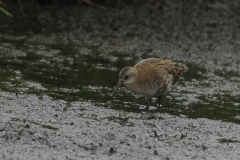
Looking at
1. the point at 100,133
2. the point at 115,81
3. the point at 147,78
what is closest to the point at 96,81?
the point at 115,81

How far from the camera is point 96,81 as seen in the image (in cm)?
789

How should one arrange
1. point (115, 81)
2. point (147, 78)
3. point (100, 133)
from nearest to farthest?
point (100, 133) < point (147, 78) < point (115, 81)

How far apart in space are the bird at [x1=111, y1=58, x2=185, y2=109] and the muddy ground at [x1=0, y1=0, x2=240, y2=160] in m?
0.39

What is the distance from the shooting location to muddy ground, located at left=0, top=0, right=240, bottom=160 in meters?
4.63

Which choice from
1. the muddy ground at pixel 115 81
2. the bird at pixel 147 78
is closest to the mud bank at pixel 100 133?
the muddy ground at pixel 115 81

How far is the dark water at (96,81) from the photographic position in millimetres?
6734

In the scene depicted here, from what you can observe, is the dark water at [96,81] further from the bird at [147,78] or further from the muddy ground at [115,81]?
the bird at [147,78]

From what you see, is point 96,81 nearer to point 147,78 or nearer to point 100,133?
point 147,78

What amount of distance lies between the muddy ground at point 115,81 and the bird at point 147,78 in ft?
1.29

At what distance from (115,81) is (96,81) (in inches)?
15.1

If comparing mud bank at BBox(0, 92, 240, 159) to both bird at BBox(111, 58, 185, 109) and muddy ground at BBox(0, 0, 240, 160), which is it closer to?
muddy ground at BBox(0, 0, 240, 160)

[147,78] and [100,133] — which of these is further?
[147,78]

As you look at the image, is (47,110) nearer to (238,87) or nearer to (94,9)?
(238,87)

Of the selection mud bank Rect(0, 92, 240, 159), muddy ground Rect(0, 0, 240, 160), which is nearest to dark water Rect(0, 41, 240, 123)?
muddy ground Rect(0, 0, 240, 160)
